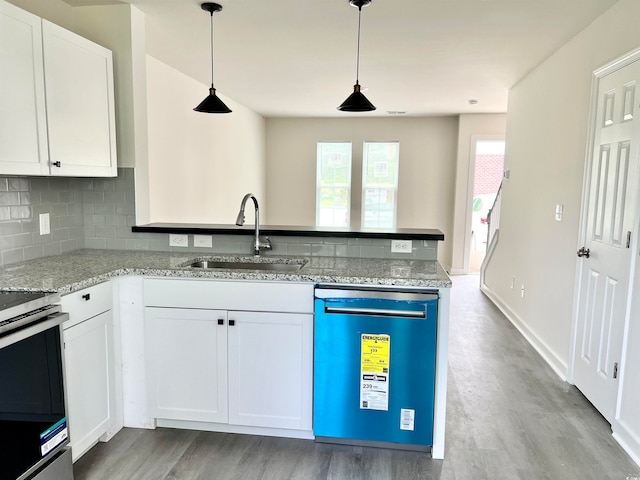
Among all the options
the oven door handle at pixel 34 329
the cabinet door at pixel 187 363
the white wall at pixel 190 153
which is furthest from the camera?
the white wall at pixel 190 153

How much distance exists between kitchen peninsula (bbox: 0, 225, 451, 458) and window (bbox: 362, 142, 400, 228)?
490 centimetres

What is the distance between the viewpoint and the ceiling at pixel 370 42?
2746mm

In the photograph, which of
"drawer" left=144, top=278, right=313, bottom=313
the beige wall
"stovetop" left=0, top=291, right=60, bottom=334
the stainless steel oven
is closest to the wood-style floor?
the stainless steel oven

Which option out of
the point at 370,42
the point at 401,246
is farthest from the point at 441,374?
the point at 370,42

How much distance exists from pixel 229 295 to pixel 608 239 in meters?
2.20

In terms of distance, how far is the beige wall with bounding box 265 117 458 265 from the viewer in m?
7.12

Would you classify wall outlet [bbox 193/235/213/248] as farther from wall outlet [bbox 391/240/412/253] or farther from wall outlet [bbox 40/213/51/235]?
wall outlet [bbox 391/240/412/253]

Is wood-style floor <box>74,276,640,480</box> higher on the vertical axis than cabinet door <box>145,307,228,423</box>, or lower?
lower

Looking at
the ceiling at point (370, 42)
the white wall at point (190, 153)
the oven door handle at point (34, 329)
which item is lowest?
the oven door handle at point (34, 329)

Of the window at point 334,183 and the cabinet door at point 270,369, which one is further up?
the window at point 334,183

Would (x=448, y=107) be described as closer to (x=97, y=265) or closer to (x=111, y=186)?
(x=111, y=186)

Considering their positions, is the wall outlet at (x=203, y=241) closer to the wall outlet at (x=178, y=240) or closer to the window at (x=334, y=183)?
the wall outlet at (x=178, y=240)

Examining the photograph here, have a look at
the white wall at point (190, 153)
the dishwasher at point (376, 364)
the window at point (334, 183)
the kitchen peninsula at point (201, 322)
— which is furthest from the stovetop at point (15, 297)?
the window at point (334, 183)

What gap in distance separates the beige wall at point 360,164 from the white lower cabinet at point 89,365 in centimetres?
546
